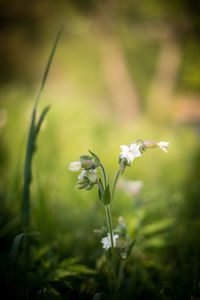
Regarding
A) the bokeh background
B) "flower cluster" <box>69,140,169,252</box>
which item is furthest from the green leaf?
the bokeh background

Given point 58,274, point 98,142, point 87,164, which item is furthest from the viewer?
point 98,142

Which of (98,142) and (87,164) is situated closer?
(87,164)

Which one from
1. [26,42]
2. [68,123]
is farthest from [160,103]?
[26,42]

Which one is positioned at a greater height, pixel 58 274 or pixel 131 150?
pixel 131 150

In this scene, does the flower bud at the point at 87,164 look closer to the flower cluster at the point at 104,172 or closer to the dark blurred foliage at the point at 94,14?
the flower cluster at the point at 104,172

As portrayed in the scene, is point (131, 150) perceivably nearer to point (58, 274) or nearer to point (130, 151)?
point (130, 151)

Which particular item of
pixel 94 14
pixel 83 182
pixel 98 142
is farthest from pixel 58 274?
pixel 94 14

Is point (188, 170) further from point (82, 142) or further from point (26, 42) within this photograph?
point (26, 42)

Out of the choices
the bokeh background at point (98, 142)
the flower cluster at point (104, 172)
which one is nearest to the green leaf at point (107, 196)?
the flower cluster at point (104, 172)

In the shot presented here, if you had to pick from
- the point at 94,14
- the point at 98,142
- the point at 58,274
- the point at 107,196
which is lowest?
the point at 58,274

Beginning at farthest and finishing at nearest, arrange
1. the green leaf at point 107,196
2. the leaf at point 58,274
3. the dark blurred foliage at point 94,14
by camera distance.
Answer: the dark blurred foliage at point 94,14
the leaf at point 58,274
the green leaf at point 107,196
